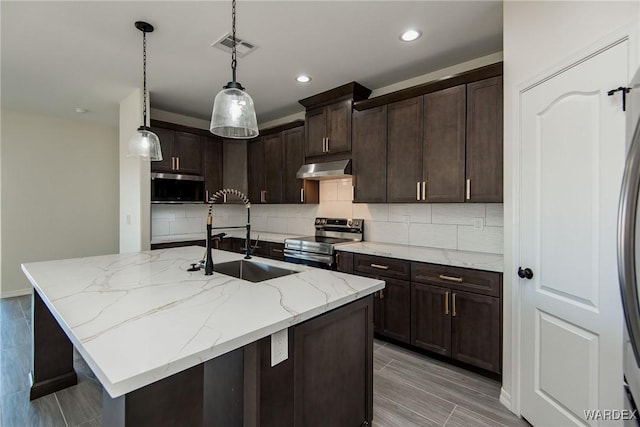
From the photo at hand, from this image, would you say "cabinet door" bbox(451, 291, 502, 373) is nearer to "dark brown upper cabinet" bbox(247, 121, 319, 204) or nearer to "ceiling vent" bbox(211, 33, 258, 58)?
"dark brown upper cabinet" bbox(247, 121, 319, 204)

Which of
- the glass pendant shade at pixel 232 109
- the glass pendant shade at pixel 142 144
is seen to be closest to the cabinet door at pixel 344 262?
the glass pendant shade at pixel 232 109

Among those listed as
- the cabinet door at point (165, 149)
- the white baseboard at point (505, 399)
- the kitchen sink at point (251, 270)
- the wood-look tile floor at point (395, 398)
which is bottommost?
the wood-look tile floor at point (395, 398)

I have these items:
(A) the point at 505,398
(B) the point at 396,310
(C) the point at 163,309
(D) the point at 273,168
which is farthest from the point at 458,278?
(D) the point at 273,168

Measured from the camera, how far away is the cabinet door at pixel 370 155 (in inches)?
118

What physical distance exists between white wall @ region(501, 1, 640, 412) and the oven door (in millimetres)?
1611

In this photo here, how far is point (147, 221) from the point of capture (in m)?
3.43

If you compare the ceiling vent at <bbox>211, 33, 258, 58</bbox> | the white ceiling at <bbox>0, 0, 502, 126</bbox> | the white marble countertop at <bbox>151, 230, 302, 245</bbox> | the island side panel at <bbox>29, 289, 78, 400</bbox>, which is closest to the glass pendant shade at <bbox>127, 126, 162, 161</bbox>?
the white ceiling at <bbox>0, 0, 502, 126</bbox>

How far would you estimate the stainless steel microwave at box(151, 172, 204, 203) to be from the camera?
3.75 meters

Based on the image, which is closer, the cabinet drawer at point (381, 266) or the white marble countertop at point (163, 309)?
the white marble countertop at point (163, 309)

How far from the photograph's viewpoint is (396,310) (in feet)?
8.73

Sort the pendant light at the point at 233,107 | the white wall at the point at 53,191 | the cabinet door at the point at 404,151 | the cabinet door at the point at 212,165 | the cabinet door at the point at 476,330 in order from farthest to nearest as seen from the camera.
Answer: the cabinet door at the point at 212,165
the white wall at the point at 53,191
the cabinet door at the point at 404,151
the cabinet door at the point at 476,330
the pendant light at the point at 233,107

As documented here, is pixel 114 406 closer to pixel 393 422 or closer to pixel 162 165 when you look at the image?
pixel 393 422

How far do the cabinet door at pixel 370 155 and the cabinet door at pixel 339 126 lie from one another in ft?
0.30

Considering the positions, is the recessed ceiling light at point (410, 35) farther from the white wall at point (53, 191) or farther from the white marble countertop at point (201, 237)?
the white wall at point (53, 191)
